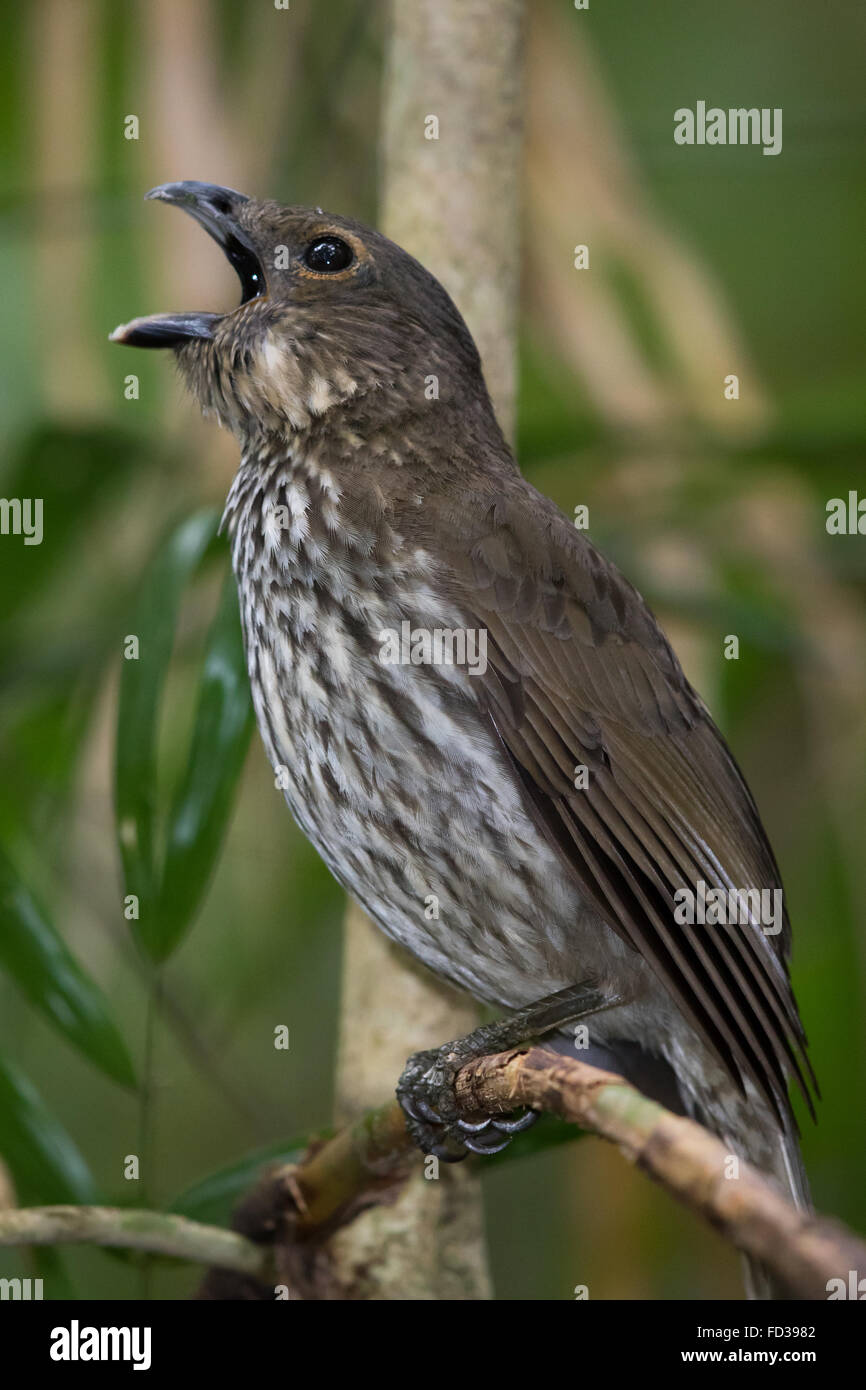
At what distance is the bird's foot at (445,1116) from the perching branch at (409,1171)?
1.3 inches

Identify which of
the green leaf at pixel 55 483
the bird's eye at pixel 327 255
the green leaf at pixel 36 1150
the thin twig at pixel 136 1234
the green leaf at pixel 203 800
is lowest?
the thin twig at pixel 136 1234

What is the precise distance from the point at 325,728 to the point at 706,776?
2.16 feet

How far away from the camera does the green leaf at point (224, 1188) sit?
2467 mm

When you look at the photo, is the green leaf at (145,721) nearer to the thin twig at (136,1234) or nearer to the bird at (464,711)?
the bird at (464,711)

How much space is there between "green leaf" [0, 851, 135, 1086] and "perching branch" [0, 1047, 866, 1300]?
34 centimetres

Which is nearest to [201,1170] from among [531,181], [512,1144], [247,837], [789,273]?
[247,837]

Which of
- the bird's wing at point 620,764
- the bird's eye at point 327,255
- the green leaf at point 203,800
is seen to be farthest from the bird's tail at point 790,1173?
the bird's eye at point 327,255

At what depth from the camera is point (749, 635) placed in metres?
3.14

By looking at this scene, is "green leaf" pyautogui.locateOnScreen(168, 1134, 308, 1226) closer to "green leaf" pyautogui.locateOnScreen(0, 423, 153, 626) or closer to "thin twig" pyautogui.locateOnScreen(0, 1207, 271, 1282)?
"thin twig" pyautogui.locateOnScreen(0, 1207, 271, 1282)

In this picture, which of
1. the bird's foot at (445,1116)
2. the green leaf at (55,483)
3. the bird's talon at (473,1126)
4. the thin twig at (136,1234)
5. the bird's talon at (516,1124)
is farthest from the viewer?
the green leaf at (55,483)

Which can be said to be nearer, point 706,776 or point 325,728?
point 325,728

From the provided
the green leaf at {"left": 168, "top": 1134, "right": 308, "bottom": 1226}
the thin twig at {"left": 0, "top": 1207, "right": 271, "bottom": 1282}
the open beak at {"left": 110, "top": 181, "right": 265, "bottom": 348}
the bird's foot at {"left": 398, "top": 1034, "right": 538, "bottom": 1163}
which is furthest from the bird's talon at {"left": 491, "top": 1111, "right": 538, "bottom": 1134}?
the open beak at {"left": 110, "top": 181, "right": 265, "bottom": 348}

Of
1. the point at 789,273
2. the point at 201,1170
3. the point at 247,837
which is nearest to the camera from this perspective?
the point at 247,837
